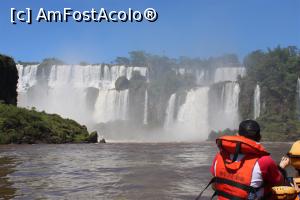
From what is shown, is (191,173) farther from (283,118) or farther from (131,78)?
(131,78)

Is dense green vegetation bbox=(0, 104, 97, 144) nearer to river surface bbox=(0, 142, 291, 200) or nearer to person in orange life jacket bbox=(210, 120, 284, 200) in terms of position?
river surface bbox=(0, 142, 291, 200)

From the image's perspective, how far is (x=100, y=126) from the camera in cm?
7969

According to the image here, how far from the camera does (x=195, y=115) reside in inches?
2931

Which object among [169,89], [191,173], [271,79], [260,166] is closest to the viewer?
[260,166]

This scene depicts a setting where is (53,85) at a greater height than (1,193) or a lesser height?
greater

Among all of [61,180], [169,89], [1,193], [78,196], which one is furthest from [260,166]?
[169,89]

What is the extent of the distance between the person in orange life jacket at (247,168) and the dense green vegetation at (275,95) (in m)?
60.3

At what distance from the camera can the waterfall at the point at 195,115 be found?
7312 centimetres

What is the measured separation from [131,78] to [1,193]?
84.8m

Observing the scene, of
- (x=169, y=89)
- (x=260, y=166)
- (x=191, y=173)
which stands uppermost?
(x=169, y=89)

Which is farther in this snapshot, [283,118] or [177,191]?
[283,118]

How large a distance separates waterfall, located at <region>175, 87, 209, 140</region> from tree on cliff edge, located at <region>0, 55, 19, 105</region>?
30193 mm

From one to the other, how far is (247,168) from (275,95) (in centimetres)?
7066

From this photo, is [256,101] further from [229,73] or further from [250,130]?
[250,130]
